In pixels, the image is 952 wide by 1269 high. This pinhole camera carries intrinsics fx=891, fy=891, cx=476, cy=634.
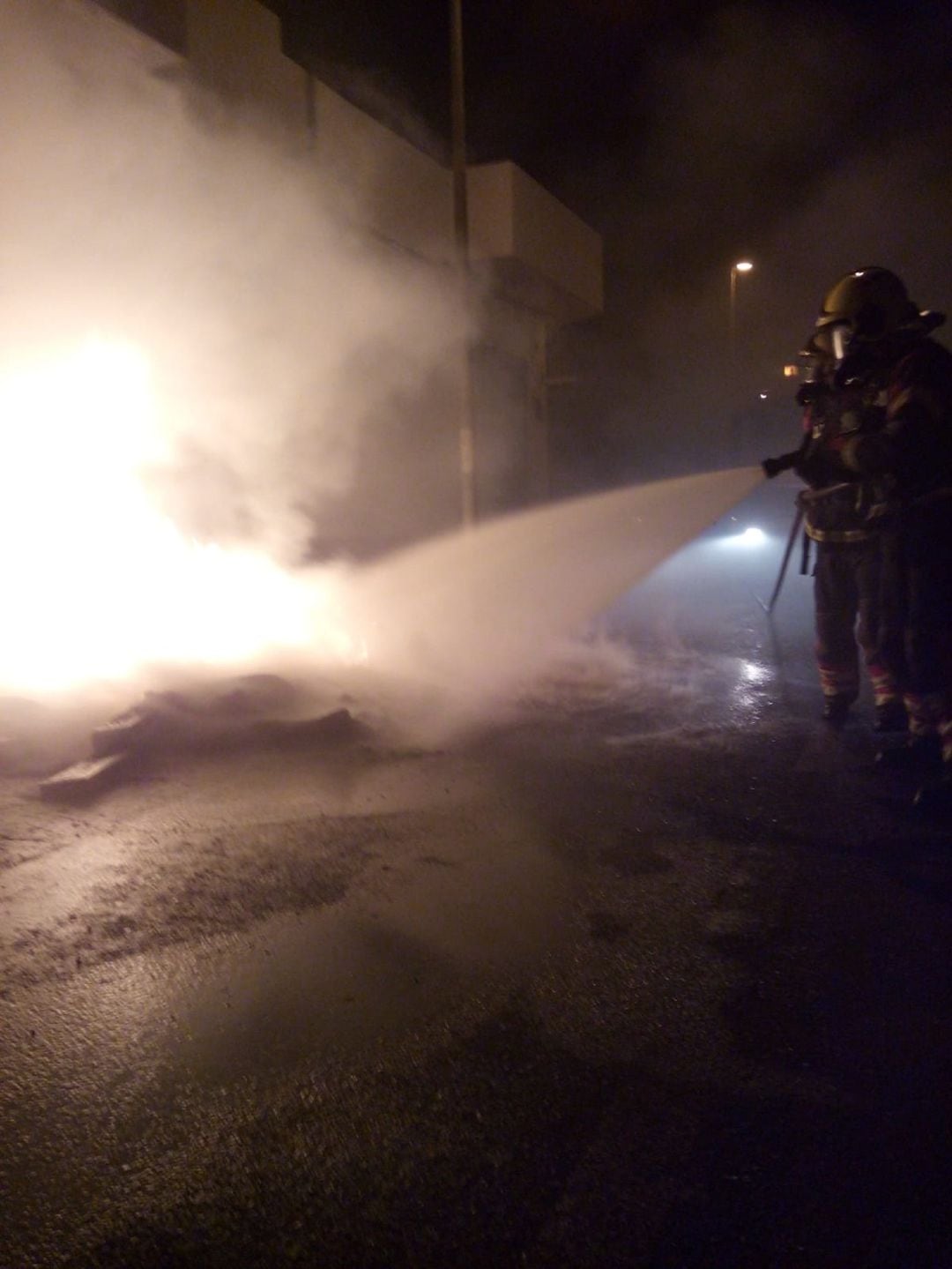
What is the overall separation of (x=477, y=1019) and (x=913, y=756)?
8.81 ft

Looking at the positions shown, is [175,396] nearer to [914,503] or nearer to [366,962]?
[914,503]

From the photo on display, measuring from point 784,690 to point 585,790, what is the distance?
84.9 inches

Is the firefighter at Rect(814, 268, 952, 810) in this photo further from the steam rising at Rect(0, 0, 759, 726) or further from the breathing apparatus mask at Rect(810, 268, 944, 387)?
the steam rising at Rect(0, 0, 759, 726)

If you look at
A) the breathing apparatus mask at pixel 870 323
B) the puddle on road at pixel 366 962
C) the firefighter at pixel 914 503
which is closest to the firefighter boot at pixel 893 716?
the firefighter at pixel 914 503

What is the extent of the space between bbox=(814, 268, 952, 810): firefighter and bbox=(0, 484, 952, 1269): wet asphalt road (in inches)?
15.7

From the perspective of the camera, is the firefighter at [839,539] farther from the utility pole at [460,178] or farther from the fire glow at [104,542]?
the utility pole at [460,178]

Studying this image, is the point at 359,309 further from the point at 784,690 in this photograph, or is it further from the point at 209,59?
the point at 784,690

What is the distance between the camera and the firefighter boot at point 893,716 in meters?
4.43

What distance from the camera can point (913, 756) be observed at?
399cm

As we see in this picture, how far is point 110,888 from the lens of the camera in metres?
2.94

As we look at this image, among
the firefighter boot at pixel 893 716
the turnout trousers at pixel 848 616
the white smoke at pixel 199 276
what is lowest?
the firefighter boot at pixel 893 716

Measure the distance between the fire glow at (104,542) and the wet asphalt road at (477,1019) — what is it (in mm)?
2265

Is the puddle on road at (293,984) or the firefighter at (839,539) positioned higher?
the firefighter at (839,539)

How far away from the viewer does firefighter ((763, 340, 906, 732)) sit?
169 inches
